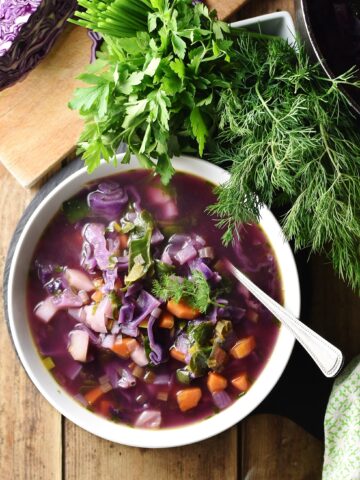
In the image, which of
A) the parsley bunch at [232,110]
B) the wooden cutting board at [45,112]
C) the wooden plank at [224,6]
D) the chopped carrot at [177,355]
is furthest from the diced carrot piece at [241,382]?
the wooden plank at [224,6]

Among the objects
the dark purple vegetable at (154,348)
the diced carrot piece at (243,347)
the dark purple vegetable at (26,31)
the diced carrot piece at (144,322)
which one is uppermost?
the dark purple vegetable at (26,31)

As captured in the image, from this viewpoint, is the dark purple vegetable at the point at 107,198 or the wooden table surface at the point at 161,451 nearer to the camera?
the dark purple vegetable at the point at 107,198

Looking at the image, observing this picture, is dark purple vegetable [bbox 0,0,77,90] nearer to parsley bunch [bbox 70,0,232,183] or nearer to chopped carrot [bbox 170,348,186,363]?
parsley bunch [bbox 70,0,232,183]

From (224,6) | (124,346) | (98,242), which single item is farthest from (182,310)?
(224,6)

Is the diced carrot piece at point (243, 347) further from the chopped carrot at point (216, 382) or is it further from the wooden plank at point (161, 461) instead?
the wooden plank at point (161, 461)

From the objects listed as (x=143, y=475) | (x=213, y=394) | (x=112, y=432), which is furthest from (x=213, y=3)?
(x=143, y=475)

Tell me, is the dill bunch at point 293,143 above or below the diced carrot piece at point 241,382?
above
